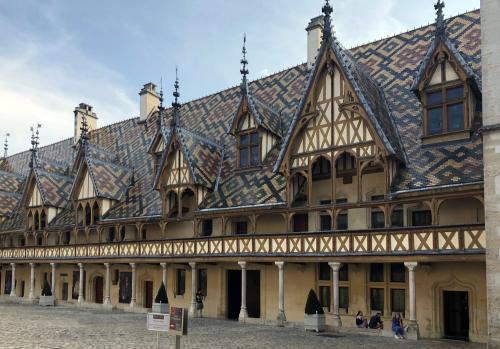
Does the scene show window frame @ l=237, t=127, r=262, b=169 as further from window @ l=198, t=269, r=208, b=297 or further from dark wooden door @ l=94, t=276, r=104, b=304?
dark wooden door @ l=94, t=276, r=104, b=304

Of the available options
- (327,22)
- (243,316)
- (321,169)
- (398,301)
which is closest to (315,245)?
(321,169)

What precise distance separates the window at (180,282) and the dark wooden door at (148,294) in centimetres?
203

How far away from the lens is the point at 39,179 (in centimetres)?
3353

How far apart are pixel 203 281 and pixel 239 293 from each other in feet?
6.05

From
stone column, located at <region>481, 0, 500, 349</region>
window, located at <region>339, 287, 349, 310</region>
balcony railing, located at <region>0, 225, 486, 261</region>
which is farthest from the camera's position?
window, located at <region>339, 287, 349, 310</region>

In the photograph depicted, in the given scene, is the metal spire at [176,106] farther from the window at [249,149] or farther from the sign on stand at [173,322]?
the sign on stand at [173,322]

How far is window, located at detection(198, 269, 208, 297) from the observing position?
2570cm

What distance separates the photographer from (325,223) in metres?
21.7

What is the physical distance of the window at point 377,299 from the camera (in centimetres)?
2002

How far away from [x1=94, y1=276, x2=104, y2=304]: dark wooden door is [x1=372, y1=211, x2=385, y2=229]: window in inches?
687

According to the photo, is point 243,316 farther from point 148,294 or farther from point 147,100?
point 147,100

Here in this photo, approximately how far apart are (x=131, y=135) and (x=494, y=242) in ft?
87.3

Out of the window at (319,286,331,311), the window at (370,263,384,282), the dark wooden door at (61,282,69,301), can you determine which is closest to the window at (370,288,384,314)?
the window at (370,263,384,282)

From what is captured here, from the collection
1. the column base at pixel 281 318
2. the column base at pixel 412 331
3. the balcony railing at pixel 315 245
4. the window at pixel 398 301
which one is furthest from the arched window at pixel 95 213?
the column base at pixel 412 331
